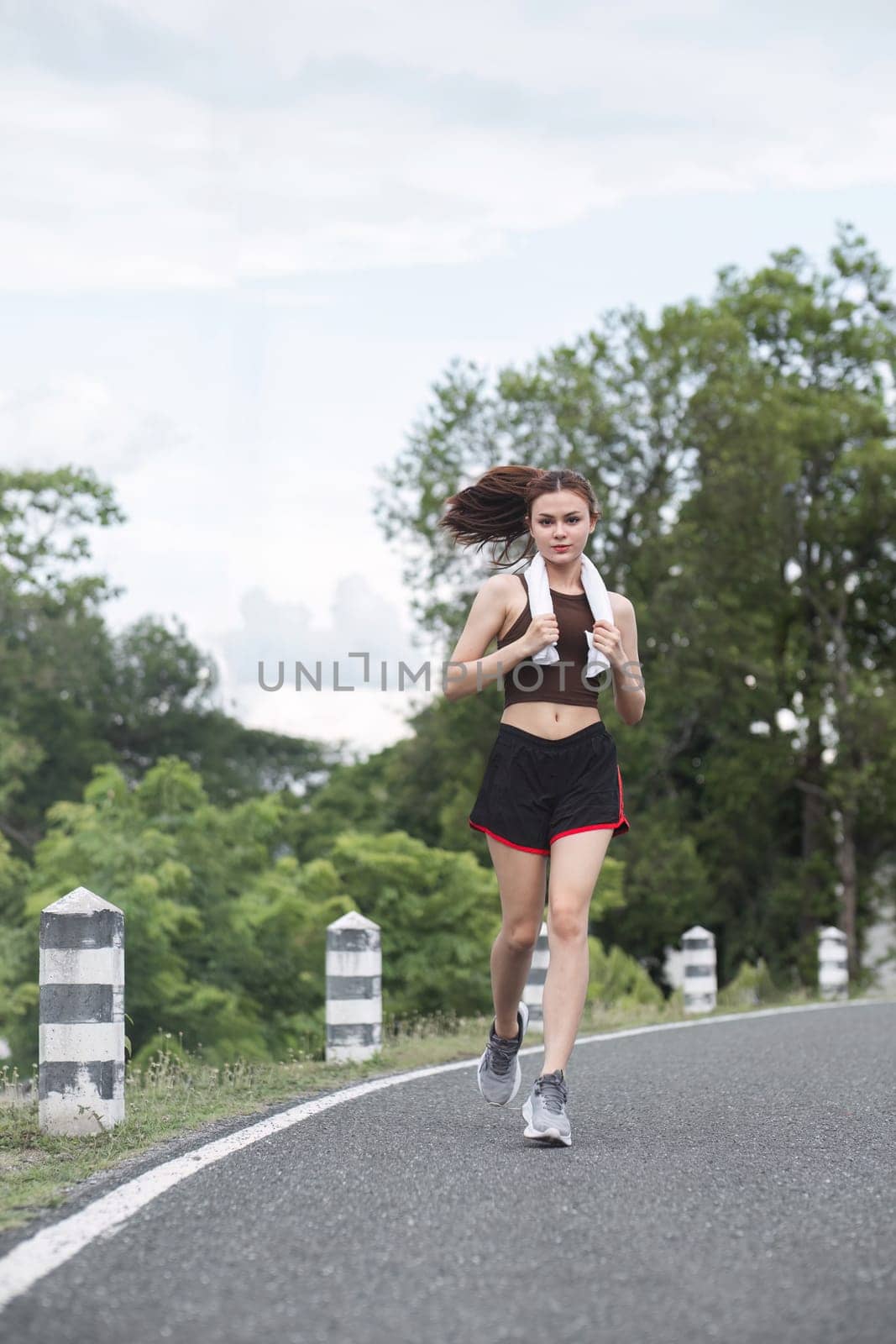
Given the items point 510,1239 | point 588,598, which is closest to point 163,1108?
point 588,598

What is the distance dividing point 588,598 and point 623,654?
29 centimetres

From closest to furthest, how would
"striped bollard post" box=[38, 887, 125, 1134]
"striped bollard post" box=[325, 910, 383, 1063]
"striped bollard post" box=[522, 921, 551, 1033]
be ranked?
"striped bollard post" box=[38, 887, 125, 1134], "striped bollard post" box=[325, 910, 383, 1063], "striped bollard post" box=[522, 921, 551, 1033]

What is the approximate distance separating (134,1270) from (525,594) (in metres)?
A: 2.97

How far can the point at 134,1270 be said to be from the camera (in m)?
3.56

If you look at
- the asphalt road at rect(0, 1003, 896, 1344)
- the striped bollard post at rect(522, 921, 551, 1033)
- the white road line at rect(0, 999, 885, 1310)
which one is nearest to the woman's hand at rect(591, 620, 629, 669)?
the asphalt road at rect(0, 1003, 896, 1344)

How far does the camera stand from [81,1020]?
6.11m

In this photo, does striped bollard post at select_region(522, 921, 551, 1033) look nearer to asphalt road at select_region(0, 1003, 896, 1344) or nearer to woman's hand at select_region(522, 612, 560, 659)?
asphalt road at select_region(0, 1003, 896, 1344)

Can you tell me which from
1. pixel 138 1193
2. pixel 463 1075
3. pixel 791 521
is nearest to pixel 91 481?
pixel 791 521

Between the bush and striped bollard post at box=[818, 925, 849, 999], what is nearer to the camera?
striped bollard post at box=[818, 925, 849, 999]

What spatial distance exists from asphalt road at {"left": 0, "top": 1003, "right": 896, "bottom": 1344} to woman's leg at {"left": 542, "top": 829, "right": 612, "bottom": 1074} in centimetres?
42

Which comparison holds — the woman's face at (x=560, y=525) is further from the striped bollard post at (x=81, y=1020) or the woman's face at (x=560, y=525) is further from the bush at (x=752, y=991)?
the bush at (x=752, y=991)

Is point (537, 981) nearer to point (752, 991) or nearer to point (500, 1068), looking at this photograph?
point (500, 1068)

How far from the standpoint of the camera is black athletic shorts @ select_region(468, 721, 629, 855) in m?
5.77

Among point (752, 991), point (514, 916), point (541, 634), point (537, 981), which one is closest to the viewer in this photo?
point (541, 634)
